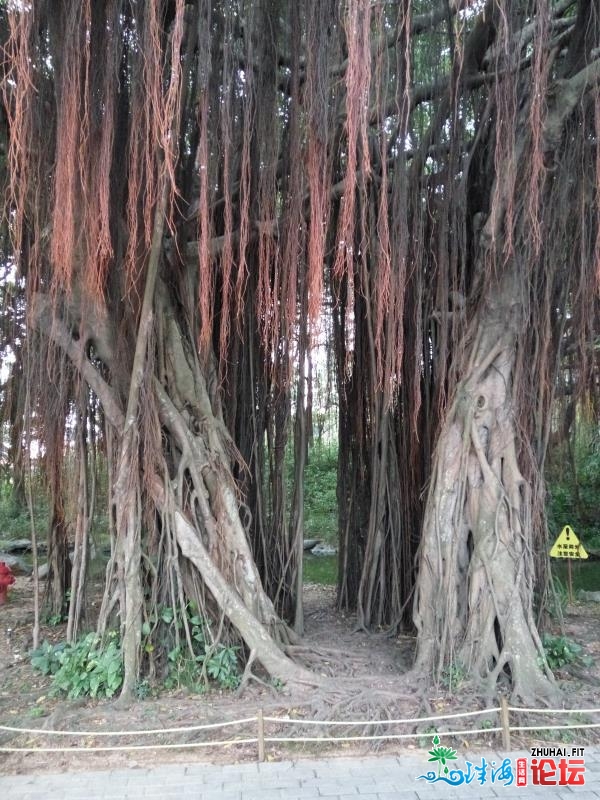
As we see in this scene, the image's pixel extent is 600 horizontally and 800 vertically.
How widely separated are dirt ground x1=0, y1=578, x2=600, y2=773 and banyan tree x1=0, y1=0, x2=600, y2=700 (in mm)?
204

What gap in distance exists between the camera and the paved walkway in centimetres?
236

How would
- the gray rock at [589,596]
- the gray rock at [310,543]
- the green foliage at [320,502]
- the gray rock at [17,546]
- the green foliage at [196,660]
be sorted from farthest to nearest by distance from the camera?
the green foliage at [320,502] → the gray rock at [310,543] → the gray rock at [17,546] → the gray rock at [589,596] → the green foliage at [196,660]

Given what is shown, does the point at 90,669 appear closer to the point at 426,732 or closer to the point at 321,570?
the point at 426,732

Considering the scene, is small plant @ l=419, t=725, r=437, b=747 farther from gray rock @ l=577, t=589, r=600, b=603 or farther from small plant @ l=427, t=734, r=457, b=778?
gray rock @ l=577, t=589, r=600, b=603

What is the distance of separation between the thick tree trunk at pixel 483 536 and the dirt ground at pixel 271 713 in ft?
0.74

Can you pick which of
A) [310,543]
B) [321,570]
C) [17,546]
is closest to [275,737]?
[321,570]

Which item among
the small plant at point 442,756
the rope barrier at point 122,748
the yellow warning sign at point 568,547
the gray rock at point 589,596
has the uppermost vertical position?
the yellow warning sign at point 568,547

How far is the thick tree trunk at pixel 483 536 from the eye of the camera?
3260 millimetres

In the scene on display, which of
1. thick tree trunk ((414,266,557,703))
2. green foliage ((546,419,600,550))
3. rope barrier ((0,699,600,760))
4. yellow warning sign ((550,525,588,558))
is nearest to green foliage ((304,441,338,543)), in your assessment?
green foliage ((546,419,600,550))

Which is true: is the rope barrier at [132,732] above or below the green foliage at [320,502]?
below

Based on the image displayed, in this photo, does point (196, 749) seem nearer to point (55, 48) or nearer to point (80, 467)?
point (80, 467)

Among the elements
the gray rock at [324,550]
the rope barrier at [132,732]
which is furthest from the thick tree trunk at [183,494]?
the gray rock at [324,550]

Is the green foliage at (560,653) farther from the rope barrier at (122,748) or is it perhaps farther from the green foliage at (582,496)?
the green foliage at (582,496)

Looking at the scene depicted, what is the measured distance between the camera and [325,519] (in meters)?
13.3
